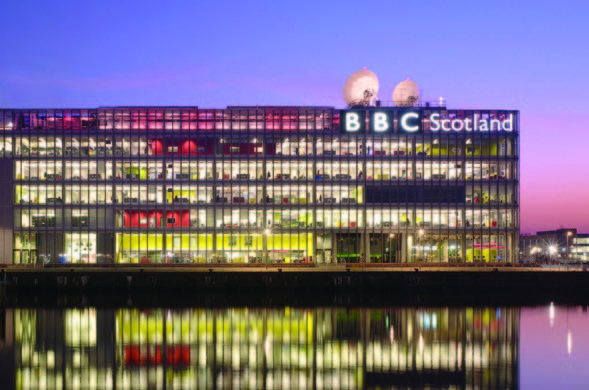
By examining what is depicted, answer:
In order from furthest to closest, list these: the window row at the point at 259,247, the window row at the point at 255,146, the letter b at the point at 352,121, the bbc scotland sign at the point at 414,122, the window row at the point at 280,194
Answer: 1. the bbc scotland sign at the point at 414,122
2. the letter b at the point at 352,121
3. the window row at the point at 280,194
4. the window row at the point at 255,146
5. the window row at the point at 259,247

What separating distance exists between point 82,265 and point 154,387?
71189 mm

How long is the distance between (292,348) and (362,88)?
243ft

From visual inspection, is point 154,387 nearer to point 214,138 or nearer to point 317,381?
point 317,381

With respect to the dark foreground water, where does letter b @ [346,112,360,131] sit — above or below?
above

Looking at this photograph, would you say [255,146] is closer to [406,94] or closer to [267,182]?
[267,182]

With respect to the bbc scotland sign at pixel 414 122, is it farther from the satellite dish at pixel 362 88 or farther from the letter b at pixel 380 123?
the satellite dish at pixel 362 88

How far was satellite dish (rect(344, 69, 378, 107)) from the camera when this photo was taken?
11725 cm

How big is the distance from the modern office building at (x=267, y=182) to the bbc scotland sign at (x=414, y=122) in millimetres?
169

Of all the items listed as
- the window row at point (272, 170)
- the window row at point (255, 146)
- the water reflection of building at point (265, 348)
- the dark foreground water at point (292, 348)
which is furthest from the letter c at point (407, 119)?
the water reflection of building at point (265, 348)

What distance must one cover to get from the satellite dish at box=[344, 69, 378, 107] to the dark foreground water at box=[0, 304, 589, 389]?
5315cm

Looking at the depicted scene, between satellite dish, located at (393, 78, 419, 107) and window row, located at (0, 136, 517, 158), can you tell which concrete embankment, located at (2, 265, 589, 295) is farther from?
satellite dish, located at (393, 78, 419, 107)

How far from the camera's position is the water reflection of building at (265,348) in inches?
1592

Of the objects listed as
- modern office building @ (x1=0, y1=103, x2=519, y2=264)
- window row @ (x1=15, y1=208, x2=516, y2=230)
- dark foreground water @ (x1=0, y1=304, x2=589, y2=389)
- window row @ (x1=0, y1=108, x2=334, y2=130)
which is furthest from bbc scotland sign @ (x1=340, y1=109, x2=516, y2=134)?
dark foreground water @ (x1=0, y1=304, x2=589, y2=389)

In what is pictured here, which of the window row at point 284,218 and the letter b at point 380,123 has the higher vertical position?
the letter b at point 380,123
